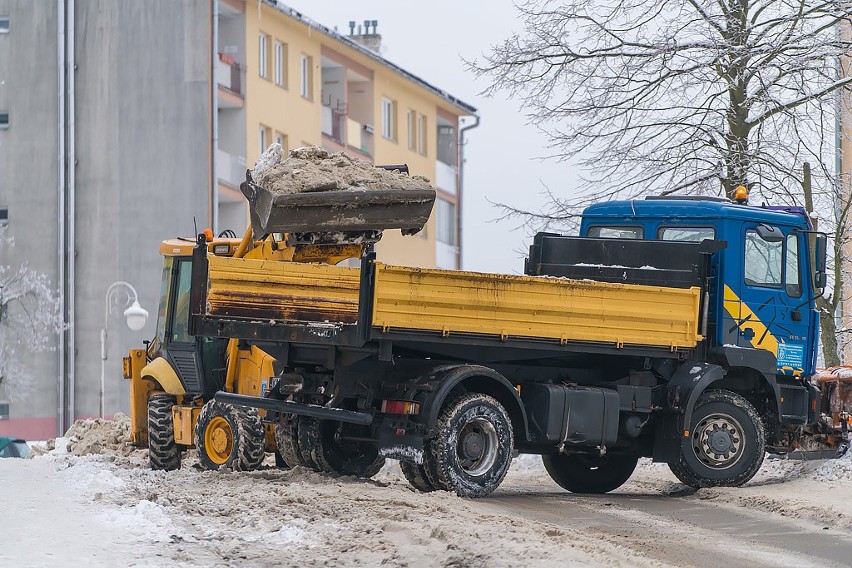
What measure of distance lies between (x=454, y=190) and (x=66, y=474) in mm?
38164

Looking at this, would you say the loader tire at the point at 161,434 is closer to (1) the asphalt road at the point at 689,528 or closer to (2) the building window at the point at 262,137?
(1) the asphalt road at the point at 689,528

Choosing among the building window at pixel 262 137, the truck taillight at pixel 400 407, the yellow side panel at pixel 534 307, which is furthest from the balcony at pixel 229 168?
the truck taillight at pixel 400 407

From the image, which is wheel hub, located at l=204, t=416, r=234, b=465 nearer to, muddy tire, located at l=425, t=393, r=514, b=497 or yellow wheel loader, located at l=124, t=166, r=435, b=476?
yellow wheel loader, located at l=124, t=166, r=435, b=476

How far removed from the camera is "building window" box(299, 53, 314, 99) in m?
42.7

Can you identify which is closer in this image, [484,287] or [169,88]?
[484,287]

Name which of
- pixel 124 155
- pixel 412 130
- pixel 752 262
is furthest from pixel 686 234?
pixel 412 130

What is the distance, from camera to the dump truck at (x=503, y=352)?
44.8 feet

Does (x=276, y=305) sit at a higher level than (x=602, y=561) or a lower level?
higher

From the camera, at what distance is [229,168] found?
39.0 metres

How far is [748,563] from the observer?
10.6 meters

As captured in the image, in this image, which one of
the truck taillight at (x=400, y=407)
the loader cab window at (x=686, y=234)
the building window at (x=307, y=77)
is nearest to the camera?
the truck taillight at (x=400, y=407)

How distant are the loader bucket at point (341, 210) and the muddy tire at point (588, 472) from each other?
4.29 metres

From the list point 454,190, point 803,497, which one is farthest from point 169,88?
point 803,497

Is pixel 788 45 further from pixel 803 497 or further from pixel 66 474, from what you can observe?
pixel 66 474
